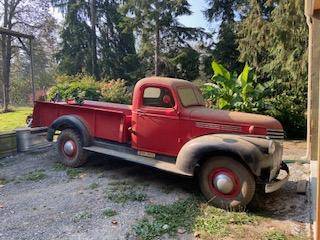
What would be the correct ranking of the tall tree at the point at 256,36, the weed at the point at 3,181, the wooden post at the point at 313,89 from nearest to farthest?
the weed at the point at 3,181, the wooden post at the point at 313,89, the tall tree at the point at 256,36

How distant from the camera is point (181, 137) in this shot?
549cm

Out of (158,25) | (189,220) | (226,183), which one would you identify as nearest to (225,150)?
(226,183)

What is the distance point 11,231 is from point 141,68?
16.5m

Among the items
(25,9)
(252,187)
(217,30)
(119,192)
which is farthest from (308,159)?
(25,9)

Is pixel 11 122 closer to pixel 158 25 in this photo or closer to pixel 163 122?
pixel 163 122

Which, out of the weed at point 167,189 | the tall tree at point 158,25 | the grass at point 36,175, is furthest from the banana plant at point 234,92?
the tall tree at point 158,25

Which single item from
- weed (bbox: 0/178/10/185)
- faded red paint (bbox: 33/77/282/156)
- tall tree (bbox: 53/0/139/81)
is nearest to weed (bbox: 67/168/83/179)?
faded red paint (bbox: 33/77/282/156)

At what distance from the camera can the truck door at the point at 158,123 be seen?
557cm

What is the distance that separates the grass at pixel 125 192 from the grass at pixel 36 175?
128 cm

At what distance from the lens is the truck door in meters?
5.57

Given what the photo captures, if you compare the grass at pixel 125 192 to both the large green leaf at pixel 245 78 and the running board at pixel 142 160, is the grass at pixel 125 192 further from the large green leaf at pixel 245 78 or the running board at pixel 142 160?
the large green leaf at pixel 245 78

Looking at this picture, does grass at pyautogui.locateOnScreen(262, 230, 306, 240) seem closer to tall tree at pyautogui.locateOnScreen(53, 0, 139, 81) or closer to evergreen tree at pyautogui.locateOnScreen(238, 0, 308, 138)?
evergreen tree at pyautogui.locateOnScreen(238, 0, 308, 138)

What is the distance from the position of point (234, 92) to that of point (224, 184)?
19.9ft

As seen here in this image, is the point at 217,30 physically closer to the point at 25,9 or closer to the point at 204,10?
the point at 204,10
